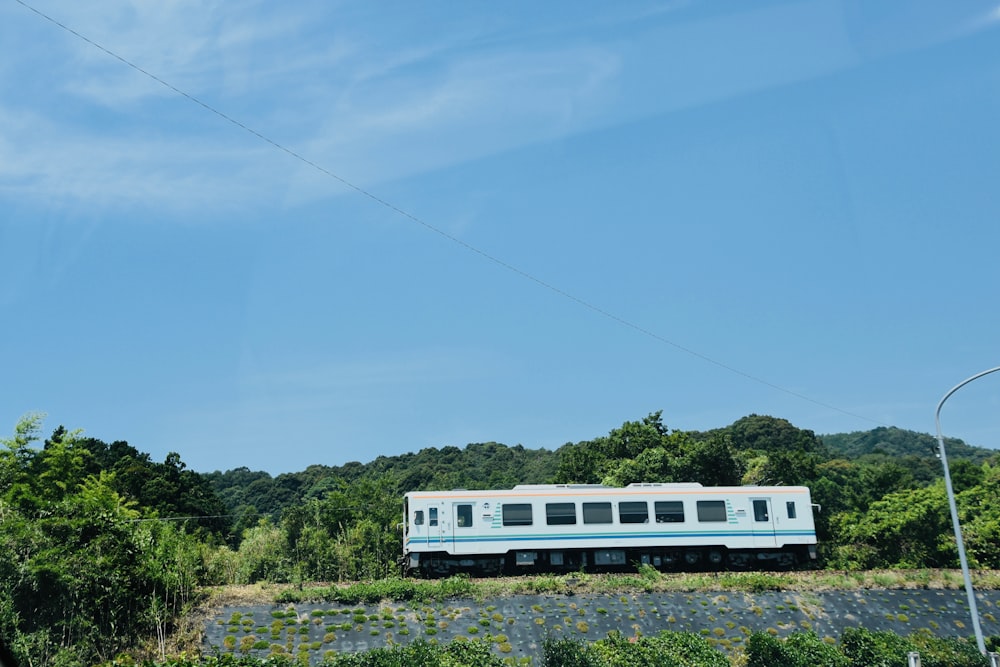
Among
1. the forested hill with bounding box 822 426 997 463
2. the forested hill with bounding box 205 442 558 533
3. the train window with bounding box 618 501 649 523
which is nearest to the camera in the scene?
the train window with bounding box 618 501 649 523

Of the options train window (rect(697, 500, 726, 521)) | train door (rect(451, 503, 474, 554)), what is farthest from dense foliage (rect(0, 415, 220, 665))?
train window (rect(697, 500, 726, 521))

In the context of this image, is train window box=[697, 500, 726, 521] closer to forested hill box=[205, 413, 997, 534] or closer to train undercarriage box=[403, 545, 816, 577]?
train undercarriage box=[403, 545, 816, 577]

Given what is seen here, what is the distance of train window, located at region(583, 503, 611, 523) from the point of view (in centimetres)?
2716

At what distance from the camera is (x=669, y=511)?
27578mm

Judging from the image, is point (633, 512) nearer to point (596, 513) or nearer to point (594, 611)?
point (596, 513)

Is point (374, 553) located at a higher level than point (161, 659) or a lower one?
higher

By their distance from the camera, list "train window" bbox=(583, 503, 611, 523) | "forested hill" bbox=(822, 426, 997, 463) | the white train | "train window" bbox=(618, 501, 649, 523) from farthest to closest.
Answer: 1. "forested hill" bbox=(822, 426, 997, 463)
2. "train window" bbox=(618, 501, 649, 523)
3. "train window" bbox=(583, 503, 611, 523)
4. the white train

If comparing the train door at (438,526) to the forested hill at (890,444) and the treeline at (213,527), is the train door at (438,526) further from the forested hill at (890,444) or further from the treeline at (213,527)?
the forested hill at (890,444)

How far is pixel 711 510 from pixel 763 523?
1.93 meters

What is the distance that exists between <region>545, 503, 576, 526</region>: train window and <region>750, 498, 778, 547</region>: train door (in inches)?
245

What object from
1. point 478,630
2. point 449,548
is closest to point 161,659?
point 478,630

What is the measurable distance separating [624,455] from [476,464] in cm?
3230

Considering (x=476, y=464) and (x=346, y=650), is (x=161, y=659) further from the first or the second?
(x=476, y=464)

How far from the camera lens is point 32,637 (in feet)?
55.0
